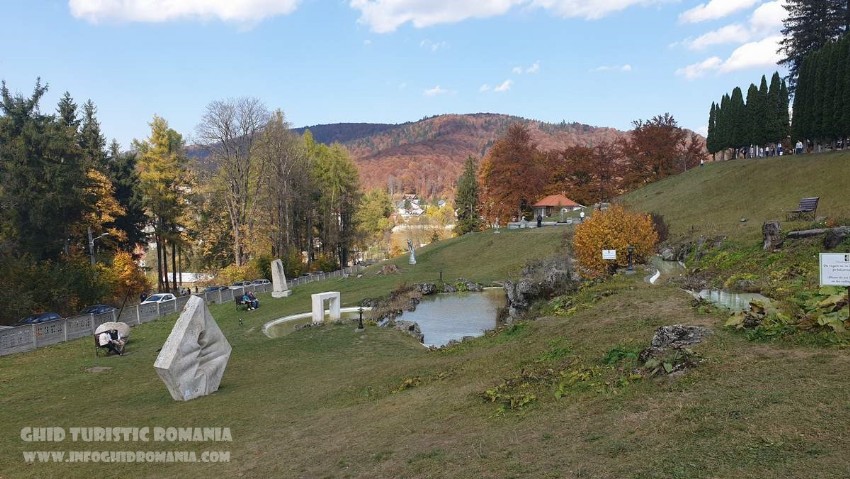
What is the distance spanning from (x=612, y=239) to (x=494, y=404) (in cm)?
1851

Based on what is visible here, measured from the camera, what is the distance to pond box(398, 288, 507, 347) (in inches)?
939

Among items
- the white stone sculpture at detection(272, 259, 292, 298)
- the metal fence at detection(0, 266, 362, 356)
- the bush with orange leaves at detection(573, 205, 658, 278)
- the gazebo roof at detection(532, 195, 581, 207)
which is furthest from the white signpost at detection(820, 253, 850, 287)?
the gazebo roof at detection(532, 195, 581, 207)

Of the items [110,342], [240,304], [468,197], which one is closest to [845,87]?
[240,304]

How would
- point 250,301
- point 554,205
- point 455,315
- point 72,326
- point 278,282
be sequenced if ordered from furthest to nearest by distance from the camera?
1. point 554,205
2. point 278,282
3. point 250,301
4. point 455,315
5. point 72,326

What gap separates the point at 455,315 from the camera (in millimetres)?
28281

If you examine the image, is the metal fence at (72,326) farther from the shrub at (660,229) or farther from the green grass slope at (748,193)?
the green grass slope at (748,193)

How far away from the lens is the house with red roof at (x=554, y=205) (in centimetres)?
6825

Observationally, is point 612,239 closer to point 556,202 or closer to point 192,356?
point 192,356

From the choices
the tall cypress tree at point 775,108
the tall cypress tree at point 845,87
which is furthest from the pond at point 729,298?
the tall cypress tree at point 775,108

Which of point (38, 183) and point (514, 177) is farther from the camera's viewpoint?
point (514, 177)

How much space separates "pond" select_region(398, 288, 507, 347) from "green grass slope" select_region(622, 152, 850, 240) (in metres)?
14.3

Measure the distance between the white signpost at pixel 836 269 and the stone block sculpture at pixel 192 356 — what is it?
14.8m

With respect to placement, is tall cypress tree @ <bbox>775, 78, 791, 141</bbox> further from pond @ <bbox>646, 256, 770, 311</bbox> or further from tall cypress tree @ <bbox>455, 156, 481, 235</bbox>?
tall cypress tree @ <bbox>455, 156, 481, 235</bbox>

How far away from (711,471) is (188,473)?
27.7ft
